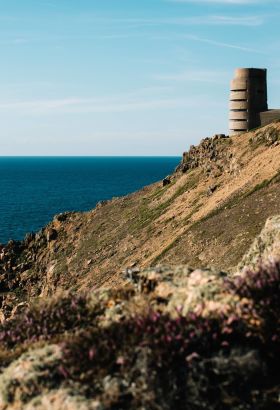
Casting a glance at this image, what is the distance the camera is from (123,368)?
7984mm

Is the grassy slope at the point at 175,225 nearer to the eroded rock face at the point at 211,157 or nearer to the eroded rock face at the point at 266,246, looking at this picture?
the eroded rock face at the point at 211,157

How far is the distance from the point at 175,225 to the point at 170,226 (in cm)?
87

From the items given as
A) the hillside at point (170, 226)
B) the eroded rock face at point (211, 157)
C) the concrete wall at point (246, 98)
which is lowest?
the hillside at point (170, 226)

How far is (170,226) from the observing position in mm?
53938

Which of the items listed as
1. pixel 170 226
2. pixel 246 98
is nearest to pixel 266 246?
pixel 170 226

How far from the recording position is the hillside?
1606 inches

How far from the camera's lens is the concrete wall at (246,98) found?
67.8 meters

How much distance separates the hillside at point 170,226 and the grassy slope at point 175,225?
0.38 feet

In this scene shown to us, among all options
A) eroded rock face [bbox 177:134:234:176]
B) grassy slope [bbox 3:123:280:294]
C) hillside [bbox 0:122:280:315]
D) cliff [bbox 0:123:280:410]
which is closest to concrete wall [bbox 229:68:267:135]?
eroded rock face [bbox 177:134:234:176]

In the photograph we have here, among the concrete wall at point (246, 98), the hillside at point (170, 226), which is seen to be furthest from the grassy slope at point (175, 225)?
the concrete wall at point (246, 98)

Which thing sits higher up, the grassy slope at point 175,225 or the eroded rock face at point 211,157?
the eroded rock face at point 211,157

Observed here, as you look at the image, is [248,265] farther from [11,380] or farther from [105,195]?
[105,195]

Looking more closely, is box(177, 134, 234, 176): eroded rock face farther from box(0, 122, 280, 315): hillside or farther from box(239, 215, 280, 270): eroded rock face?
box(239, 215, 280, 270): eroded rock face

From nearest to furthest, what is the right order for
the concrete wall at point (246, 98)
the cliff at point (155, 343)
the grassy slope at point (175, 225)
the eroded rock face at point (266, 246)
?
the cliff at point (155, 343), the eroded rock face at point (266, 246), the grassy slope at point (175, 225), the concrete wall at point (246, 98)
